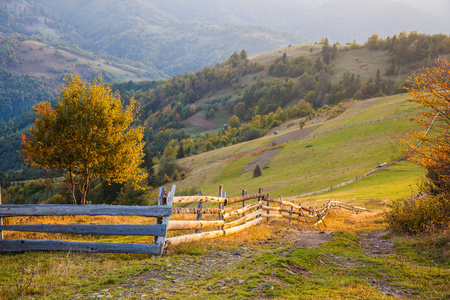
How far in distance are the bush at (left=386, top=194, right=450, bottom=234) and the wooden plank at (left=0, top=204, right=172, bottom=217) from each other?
43.9 feet

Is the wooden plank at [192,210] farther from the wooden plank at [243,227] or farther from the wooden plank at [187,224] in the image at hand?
the wooden plank at [243,227]

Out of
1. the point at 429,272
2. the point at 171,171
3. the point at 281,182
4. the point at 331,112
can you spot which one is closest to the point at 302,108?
the point at 331,112

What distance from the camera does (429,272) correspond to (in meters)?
10.1

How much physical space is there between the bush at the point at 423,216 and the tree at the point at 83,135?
20970 millimetres

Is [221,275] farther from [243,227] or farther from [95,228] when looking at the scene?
[243,227]

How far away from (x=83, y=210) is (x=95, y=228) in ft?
2.46

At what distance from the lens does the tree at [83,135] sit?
26.0 metres

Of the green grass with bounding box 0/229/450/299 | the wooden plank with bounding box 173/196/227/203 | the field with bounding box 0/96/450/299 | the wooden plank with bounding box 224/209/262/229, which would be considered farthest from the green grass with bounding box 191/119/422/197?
the green grass with bounding box 0/229/450/299

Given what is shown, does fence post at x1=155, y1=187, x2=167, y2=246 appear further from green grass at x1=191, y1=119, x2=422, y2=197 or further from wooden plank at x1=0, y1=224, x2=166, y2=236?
green grass at x1=191, y1=119, x2=422, y2=197

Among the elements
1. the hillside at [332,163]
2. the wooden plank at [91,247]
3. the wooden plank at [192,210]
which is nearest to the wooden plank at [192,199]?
the wooden plank at [192,210]

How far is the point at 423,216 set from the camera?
1642cm

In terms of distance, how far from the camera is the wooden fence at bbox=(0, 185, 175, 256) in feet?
34.0

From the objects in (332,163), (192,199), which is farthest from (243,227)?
(332,163)

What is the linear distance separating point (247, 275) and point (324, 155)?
58.6 meters
